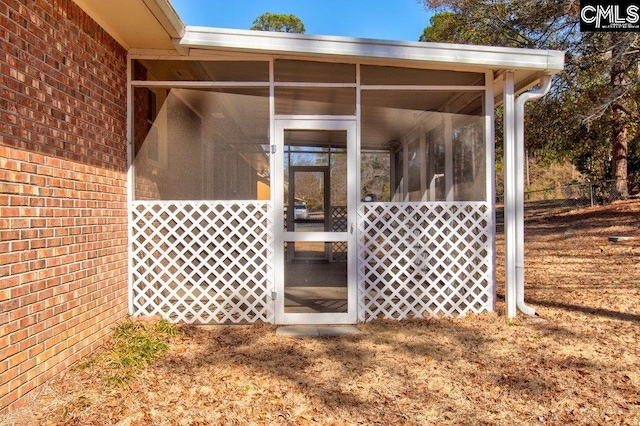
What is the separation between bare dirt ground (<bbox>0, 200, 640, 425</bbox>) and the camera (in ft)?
9.77

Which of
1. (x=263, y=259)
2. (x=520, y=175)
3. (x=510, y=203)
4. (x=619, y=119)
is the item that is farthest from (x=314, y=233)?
(x=619, y=119)

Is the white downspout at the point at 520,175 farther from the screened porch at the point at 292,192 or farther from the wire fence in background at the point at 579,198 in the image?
the wire fence in background at the point at 579,198

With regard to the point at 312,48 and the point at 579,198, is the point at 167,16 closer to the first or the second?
the point at 312,48

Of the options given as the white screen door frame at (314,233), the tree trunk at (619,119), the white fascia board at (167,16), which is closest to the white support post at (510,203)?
the white screen door frame at (314,233)

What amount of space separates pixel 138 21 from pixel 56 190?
174 centimetres

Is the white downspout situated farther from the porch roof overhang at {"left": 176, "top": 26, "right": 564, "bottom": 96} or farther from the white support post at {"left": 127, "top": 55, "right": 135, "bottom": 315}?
the white support post at {"left": 127, "top": 55, "right": 135, "bottom": 315}

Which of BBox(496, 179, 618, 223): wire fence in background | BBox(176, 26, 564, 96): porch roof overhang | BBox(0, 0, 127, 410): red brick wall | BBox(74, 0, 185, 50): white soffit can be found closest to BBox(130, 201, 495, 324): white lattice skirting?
BBox(0, 0, 127, 410): red brick wall

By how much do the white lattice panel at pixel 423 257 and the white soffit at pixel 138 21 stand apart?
262 centimetres

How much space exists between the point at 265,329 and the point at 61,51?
10.1 ft

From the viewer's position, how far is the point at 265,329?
4809mm

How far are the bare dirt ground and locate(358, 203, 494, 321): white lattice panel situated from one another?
0.21 m

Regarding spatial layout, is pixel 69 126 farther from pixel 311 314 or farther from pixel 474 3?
pixel 474 3

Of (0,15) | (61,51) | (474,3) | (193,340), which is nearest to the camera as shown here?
(0,15)

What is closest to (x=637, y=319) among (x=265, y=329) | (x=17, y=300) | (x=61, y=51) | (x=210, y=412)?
(x=265, y=329)
